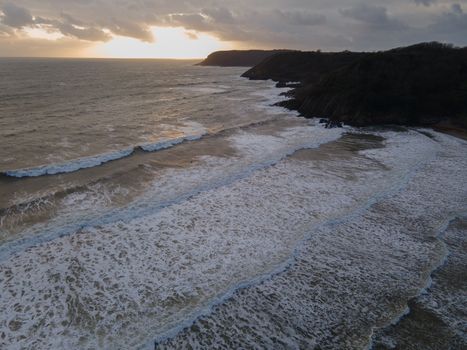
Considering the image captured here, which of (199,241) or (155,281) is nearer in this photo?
(155,281)

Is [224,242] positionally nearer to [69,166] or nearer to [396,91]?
[69,166]

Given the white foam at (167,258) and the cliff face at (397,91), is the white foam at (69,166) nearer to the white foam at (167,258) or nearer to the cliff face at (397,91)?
the white foam at (167,258)

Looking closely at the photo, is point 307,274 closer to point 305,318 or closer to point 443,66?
point 305,318

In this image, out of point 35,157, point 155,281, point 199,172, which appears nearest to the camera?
point 155,281

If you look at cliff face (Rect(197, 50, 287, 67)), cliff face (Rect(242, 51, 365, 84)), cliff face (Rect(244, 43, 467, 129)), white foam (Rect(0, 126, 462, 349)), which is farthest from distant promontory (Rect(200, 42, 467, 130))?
cliff face (Rect(197, 50, 287, 67))

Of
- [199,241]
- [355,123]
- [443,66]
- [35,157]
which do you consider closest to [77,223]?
[199,241]

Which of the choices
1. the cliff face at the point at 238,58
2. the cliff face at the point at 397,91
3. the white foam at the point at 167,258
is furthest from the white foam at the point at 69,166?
the cliff face at the point at 238,58

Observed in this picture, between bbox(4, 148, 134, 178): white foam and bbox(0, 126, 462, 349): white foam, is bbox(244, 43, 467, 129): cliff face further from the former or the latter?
bbox(4, 148, 134, 178): white foam
